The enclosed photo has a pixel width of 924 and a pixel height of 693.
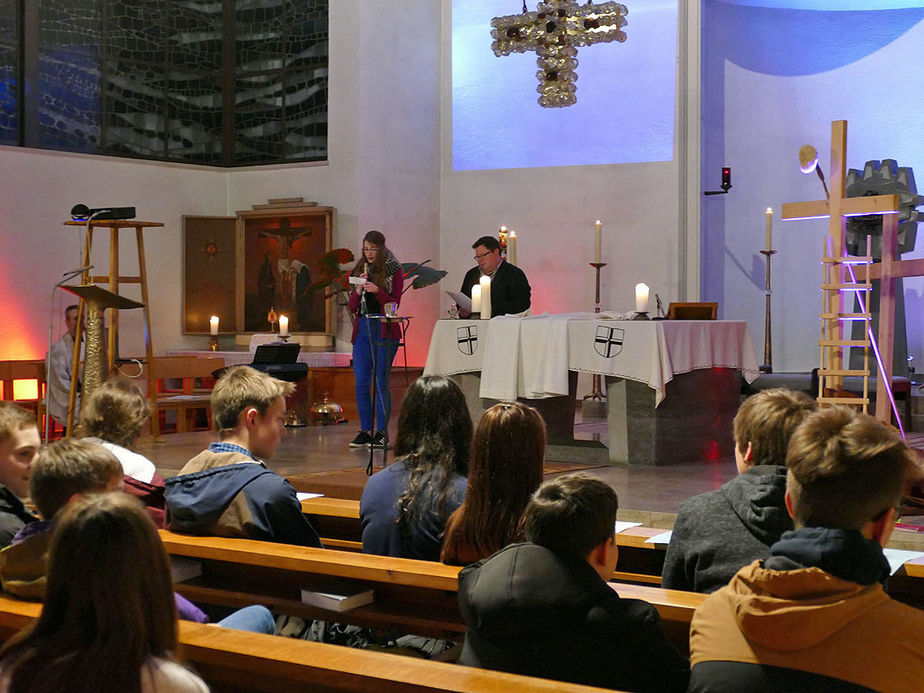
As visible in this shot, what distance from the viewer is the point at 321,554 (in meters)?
3.01

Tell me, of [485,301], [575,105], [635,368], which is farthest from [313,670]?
[575,105]

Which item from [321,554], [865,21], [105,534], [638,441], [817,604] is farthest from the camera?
[865,21]

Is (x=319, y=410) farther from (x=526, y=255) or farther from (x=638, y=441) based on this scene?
(x=638, y=441)

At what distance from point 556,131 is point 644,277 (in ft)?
6.39

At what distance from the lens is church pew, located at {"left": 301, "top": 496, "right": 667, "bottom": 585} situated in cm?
337

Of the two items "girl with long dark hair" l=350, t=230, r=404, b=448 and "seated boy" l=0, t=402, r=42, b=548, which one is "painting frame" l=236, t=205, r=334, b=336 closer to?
"girl with long dark hair" l=350, t=230, r=404, b=448

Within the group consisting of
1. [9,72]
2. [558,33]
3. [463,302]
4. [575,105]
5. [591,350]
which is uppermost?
[9,72]

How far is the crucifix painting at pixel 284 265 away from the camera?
12.0m

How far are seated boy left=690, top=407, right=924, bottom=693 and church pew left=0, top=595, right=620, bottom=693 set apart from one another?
262mm

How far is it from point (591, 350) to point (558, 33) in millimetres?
2226

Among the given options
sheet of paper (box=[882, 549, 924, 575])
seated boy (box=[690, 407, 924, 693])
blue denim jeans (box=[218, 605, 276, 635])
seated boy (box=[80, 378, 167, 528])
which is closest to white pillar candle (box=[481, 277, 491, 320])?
seated boy (box=[80, 378, 167, 528])

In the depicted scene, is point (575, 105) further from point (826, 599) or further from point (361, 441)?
point (826, 599)

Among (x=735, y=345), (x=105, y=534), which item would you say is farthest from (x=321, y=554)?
(x=735, y=345)

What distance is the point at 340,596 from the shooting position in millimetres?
3068
